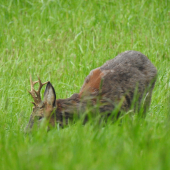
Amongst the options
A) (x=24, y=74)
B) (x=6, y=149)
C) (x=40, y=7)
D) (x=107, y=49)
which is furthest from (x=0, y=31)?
(x=6, y=149)

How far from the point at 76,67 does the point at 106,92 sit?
1.95 meters

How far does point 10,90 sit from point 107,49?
7.49 feet

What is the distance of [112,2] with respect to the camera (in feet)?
28.9

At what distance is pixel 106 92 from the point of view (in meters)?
4.85

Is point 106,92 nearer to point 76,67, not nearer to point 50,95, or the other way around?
point 50,95

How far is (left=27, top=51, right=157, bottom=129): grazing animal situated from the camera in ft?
14.8

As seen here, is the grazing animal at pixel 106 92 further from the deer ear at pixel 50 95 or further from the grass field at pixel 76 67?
the grass field at pixel 76 67

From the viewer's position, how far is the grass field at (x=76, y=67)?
2.64 meters

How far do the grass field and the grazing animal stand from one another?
0.29 meters

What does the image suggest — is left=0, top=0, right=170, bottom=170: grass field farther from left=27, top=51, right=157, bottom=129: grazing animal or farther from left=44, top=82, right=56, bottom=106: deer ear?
left=44, top=82, right=56, bottom=106: deer ear

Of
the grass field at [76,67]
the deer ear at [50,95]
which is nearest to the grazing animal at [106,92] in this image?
the deer ear at [50,95]

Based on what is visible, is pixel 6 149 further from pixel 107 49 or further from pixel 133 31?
pixel 133 31

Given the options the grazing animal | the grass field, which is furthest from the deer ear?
the grass field

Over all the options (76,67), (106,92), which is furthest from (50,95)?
(76,67)
